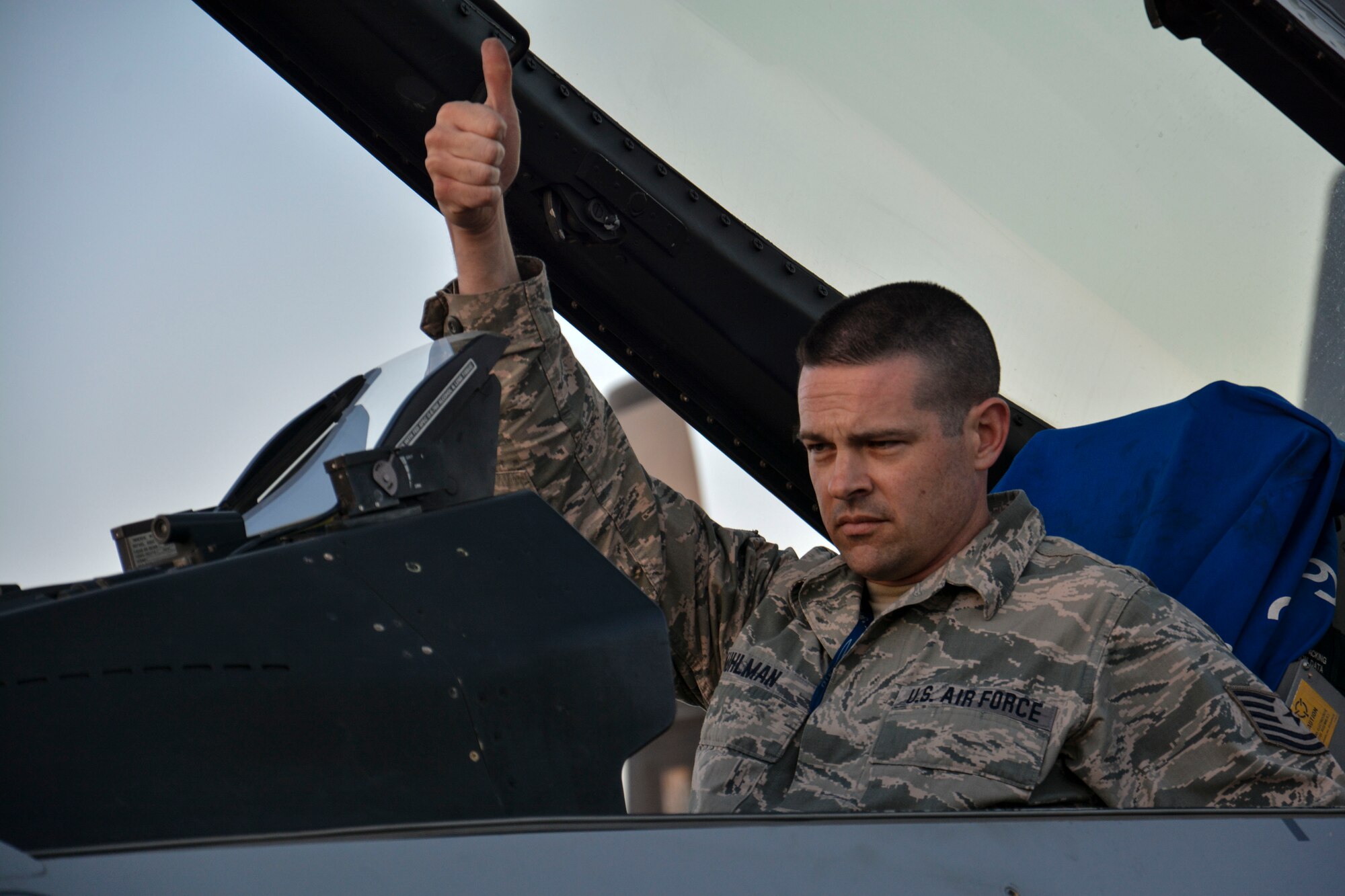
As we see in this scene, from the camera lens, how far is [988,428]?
1.82m

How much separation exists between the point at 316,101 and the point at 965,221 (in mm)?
1193

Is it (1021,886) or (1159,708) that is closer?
(1021,886)

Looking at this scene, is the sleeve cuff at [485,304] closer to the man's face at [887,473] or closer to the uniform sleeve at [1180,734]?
the man's face at [887,473]

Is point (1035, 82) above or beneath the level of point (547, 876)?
above

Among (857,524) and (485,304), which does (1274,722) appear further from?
(485,304)

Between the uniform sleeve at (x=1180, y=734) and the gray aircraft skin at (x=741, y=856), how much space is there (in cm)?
30

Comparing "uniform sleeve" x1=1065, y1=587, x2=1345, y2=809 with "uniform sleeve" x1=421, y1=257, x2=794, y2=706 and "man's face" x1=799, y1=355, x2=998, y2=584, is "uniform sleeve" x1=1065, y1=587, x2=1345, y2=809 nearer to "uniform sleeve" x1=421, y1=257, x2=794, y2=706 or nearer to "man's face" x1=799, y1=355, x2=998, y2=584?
"man's face" x1=799, y1=355, x2=998, y2=584

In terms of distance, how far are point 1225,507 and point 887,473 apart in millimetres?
602

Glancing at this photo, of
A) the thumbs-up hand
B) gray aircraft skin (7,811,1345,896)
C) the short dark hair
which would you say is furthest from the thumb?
gray aircraft skin (7,811,1345,896)

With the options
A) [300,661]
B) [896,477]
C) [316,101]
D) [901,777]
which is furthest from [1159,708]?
[316,101]

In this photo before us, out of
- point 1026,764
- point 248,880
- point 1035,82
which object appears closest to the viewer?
point 248,880

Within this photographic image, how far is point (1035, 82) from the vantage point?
217cm

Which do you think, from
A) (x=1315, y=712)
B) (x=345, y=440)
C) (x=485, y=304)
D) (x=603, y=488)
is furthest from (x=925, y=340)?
(x=345, y=440)

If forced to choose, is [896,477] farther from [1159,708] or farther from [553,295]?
[553,295]
